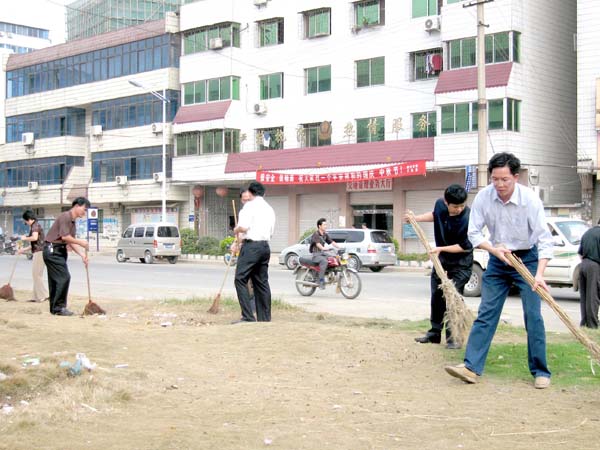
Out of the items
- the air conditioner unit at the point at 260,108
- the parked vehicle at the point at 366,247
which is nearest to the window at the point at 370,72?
the air conditioner unit at the point at 260,108

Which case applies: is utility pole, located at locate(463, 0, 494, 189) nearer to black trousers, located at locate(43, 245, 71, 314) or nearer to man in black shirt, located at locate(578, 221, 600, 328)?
man in black shirt, located at locate(578, 221, 600, 328)

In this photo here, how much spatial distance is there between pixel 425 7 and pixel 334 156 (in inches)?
308

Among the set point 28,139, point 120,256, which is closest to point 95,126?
point 28,139

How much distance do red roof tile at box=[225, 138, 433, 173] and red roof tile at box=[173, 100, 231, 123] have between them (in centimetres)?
236

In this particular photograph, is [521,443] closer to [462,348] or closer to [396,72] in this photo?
[462,348]

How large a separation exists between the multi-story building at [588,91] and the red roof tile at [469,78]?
273cm

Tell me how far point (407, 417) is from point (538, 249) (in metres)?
1.87

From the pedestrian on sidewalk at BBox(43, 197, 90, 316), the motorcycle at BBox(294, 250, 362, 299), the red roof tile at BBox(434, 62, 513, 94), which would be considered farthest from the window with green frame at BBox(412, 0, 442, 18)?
the pedestrian on sidewalk at BBox(43, 197, 90, 316)

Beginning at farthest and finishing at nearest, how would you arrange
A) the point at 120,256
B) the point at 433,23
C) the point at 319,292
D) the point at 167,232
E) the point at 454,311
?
the point at 120,256 < the point at 167,232 < the point at 433,23 < the point at 319,292 < the point at 454,311

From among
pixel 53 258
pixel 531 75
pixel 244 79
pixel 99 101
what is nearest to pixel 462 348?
pixel 53 258

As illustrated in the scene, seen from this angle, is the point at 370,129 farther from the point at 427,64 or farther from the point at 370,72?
the point at 427,64

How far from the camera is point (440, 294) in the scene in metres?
7.90

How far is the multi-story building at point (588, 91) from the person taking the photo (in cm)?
2895

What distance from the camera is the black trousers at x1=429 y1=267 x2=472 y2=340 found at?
309 inches
